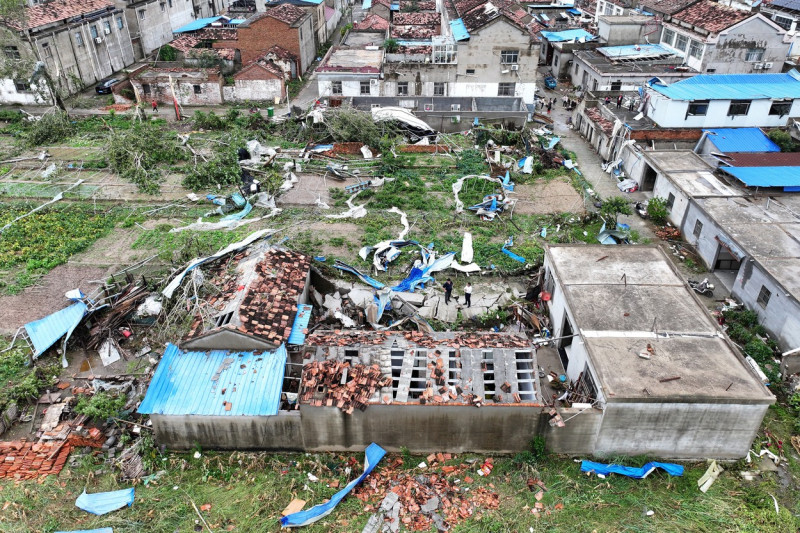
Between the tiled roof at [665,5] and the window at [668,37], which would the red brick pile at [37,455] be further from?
the tiled roof at [665,5]

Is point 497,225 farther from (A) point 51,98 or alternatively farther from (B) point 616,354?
(A) point 51,98

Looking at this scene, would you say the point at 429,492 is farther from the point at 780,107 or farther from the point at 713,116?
the point at 780,107

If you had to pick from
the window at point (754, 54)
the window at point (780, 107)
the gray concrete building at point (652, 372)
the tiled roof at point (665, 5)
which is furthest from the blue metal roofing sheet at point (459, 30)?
the gray concrete building at point (652, 372)

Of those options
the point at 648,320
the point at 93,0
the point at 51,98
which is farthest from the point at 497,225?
the point at 93,0

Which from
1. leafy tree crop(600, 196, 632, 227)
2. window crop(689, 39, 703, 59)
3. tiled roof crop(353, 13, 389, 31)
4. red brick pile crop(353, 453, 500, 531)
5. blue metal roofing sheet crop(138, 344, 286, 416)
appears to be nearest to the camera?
A: red brick pile crop(353, 453, 500, 531)

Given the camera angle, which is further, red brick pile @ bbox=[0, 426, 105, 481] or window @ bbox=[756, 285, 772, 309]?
window @ bbox=[756, 285, 772, 309]

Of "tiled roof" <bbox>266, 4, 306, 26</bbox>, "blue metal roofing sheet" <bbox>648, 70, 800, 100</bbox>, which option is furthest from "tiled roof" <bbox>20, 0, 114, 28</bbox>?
"blue metal roofing sheet" <bbox>648, 70, 800, 100</bbox>

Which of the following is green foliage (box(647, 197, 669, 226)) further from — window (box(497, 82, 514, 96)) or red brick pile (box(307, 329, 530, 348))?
window (box(497, 82, 514, 96))
